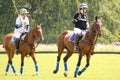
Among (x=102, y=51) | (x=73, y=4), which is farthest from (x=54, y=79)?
(x=73, y=4)

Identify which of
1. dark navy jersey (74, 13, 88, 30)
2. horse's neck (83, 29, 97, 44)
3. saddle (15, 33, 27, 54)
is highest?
dark navy jersey (74, 13, 88, 30)

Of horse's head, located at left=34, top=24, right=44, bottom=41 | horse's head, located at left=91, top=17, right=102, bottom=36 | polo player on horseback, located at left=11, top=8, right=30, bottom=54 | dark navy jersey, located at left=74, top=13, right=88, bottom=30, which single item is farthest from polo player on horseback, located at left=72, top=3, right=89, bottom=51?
polo player on horseback, located at left=11, top=8, right=30, bottom=54

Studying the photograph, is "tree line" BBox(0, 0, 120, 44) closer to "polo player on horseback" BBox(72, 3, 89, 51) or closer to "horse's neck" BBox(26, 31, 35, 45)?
"horse's neck" BBox(26, 31, 35, 45)

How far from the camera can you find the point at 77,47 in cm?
1691

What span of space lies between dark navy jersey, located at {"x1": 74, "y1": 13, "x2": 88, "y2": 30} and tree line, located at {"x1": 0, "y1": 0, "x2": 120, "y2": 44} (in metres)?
33.8

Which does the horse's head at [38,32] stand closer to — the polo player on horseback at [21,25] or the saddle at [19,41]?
the polo player on horseback at [21,25]

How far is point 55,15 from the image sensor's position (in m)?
52.4

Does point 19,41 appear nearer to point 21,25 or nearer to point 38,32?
point 21,25

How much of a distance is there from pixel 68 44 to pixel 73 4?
3479 centimetres

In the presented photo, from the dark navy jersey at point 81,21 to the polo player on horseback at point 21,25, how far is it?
6.13 feet

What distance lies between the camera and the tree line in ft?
170

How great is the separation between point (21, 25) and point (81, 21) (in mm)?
2193

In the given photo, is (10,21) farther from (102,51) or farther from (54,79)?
(54,79)

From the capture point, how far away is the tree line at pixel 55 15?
5181cm
